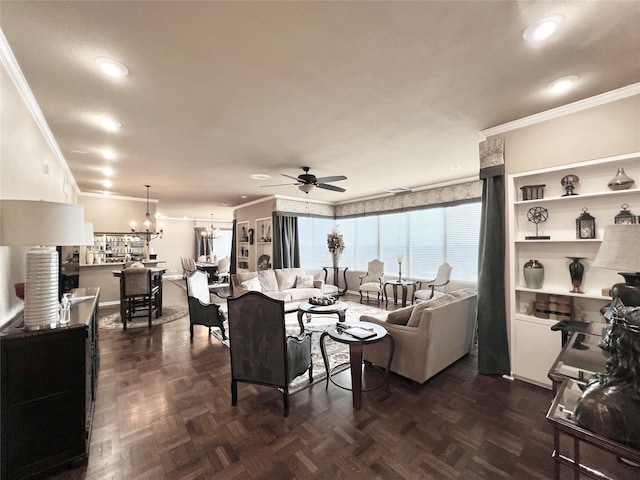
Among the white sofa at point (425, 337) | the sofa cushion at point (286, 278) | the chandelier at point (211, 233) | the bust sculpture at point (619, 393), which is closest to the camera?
the bust sculpture at point (619, 393)

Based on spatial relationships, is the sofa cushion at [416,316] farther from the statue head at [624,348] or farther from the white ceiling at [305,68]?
the white ceiling at [305,68]

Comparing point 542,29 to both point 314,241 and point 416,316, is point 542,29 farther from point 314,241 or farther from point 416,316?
point 314,241

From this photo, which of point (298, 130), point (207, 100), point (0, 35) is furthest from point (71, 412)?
point (298, 130)

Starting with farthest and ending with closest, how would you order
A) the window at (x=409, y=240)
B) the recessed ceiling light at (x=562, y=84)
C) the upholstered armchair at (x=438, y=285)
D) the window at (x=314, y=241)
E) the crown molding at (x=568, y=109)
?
the window at (x=314, y=241) → the window at (x=409, y=240) → the upholstered armchair at (x=438, y=285) → the crown molding at (x=568, y=109) → the recessed ceiling light at (x=562, y=84)

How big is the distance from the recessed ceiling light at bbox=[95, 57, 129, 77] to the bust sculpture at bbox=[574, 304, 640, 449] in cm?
330

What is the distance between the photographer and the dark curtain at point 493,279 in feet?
9.63

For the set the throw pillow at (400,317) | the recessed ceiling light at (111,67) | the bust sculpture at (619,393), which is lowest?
the throw pillow at (400,317)

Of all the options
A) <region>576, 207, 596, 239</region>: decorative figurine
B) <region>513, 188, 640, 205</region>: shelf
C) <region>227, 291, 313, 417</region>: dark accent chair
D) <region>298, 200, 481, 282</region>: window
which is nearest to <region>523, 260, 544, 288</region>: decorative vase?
<region>576, 207, 596, 239</region>: decorative figurine

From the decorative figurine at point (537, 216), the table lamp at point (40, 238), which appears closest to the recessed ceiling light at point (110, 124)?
the table lamp at point (40, 238)

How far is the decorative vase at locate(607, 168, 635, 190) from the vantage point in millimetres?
2320

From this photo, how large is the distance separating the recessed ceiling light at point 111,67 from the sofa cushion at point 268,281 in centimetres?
426

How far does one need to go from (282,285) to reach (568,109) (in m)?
5.29

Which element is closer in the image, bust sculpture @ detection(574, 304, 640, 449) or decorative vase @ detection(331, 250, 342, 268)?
bust sculpture @ detection(574, 304, 640, 449)

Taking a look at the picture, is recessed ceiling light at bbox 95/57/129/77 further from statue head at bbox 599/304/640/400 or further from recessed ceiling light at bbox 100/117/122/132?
statue head at bbox 599/304/640/400
